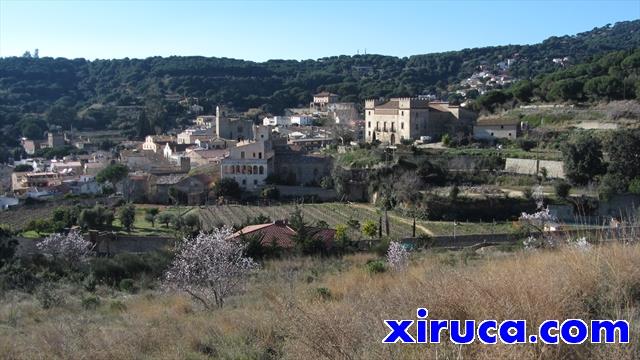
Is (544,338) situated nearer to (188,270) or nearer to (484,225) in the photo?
(188,270)

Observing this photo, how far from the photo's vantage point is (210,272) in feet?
38.1

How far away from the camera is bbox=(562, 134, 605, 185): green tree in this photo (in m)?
27.4

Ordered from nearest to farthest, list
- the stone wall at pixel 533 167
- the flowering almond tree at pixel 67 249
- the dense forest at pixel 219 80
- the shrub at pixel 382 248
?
the shrub at pixel 382 248 → the flowering almond tree at pixel 67 249 → the stone wall at pixel 533 167 → the dense forest at pixel 219 80

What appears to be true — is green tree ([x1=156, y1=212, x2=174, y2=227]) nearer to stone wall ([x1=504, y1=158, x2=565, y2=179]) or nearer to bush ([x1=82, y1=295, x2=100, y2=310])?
bush ([x1=82, y1=295, x2=100, y2=310])

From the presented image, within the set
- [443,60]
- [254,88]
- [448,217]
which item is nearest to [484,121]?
[448,217]

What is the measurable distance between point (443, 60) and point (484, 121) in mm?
69442

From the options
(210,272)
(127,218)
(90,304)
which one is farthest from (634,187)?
(90,304)

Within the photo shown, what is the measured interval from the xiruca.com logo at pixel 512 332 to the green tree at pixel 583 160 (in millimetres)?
24959

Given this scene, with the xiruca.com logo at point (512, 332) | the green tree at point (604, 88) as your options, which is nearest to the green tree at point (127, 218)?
the xiruca.com logo at point (512, 332)

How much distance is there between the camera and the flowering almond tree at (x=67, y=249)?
19.1 meters

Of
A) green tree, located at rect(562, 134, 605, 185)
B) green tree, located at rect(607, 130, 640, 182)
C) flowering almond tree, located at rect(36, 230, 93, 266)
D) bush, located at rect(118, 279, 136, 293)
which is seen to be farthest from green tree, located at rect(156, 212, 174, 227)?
green tree, located at rect(607, 130, 640, 182)

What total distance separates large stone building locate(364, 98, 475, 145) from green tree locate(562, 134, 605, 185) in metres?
12.5

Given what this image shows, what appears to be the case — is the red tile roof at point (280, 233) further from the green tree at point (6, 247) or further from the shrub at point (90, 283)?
the green tree at point (6, 247)

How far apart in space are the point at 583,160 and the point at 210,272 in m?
21.1
